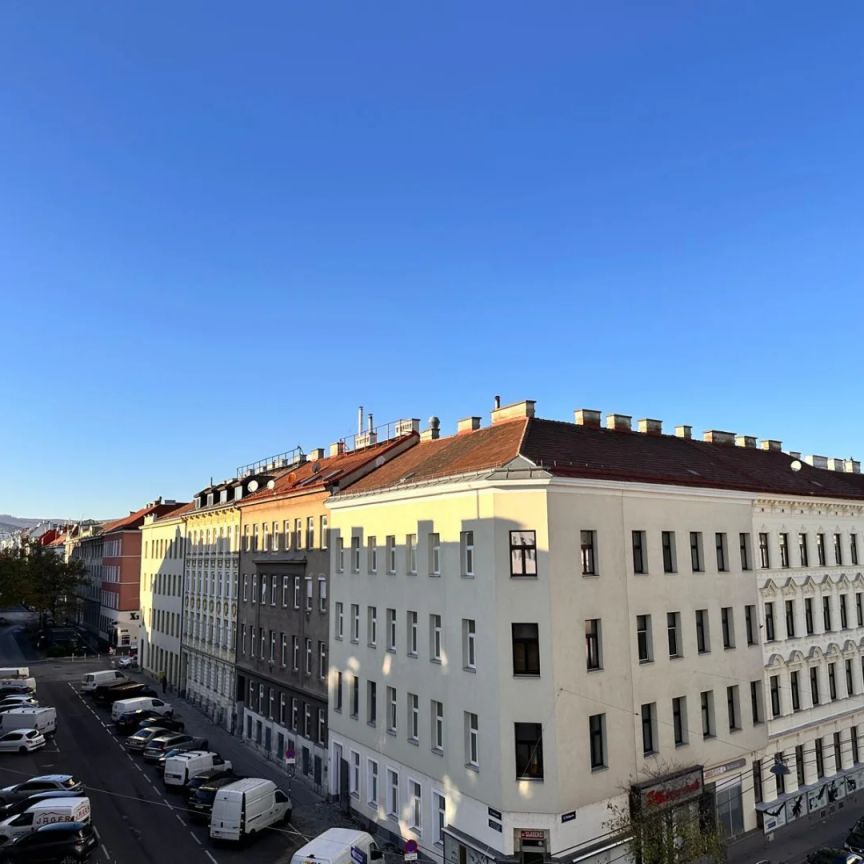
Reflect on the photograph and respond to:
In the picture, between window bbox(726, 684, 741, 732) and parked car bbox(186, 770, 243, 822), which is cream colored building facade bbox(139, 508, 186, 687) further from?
window bbox(726, 684, 741, 732)

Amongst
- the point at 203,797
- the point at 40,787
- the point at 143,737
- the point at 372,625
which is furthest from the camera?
the point at 143,737

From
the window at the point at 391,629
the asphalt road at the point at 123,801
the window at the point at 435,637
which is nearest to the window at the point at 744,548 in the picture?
the window at the point at 435,637

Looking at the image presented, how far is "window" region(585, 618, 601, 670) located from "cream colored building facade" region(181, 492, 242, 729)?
109 ft

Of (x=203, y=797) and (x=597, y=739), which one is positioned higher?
(x=597, y=739)

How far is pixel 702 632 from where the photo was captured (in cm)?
2989

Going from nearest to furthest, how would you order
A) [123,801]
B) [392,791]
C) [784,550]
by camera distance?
[392,791] < [784,550] < [123,801]

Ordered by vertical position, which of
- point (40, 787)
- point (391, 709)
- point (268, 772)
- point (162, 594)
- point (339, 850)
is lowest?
point (268, 772)

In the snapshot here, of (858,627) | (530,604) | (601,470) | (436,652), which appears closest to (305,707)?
(436,652)

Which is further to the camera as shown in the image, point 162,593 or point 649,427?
point 162,593

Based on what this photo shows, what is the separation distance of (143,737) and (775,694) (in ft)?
124

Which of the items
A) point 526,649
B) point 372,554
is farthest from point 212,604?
point 526,649

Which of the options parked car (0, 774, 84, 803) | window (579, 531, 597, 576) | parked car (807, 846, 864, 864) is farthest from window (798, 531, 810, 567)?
parked car (0, 774, 84, 803)

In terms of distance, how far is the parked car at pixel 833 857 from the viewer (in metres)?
26.6

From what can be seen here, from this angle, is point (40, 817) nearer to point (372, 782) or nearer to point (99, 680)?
point (372, 782)
